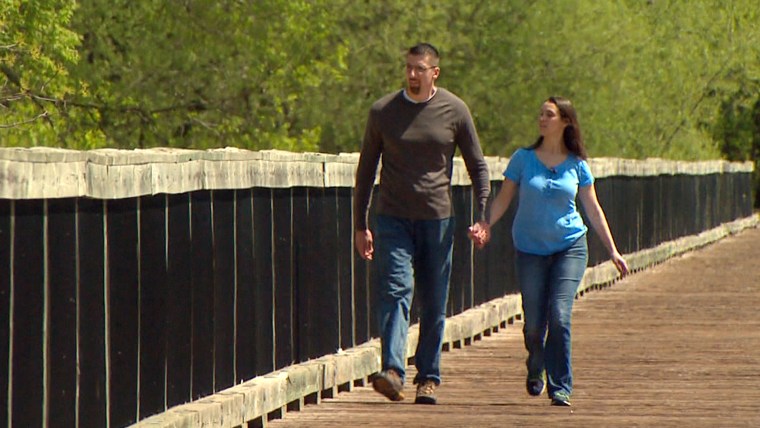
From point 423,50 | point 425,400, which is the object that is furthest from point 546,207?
point 425,400

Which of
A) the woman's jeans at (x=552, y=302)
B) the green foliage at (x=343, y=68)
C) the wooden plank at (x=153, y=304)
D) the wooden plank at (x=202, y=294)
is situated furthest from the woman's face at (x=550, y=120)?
the green foliage at (x=343, y=68)

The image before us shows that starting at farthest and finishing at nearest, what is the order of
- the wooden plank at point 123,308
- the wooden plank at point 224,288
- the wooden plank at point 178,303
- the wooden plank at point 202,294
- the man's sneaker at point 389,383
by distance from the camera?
the man's sneaker at point 389,383 < the wooden plank at point 224,288 < the wooden plank at point 202,294 < the wooden plank at point 178,303 < the wooden plank at point 123,308

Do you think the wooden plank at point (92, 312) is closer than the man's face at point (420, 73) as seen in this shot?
Yes

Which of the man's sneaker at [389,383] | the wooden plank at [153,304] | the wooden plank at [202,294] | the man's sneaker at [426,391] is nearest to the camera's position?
the wooden plank at [153,304]

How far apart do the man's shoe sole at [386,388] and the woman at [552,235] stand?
34.7 inches

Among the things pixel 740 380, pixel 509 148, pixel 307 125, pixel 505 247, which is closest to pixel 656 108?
pixel 509 148

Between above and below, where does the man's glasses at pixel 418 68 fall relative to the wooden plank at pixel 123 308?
above

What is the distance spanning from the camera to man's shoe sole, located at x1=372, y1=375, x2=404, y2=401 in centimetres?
1152

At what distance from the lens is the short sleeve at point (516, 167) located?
39.3 feet

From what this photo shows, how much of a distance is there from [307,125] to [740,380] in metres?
33.9

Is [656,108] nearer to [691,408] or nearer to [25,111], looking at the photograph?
[25,111]

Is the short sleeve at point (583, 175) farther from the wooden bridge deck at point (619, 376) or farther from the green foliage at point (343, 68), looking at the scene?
the green foliage at point (343, 68)

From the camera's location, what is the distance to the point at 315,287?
12453 mm

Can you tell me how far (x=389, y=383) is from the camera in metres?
11.5
